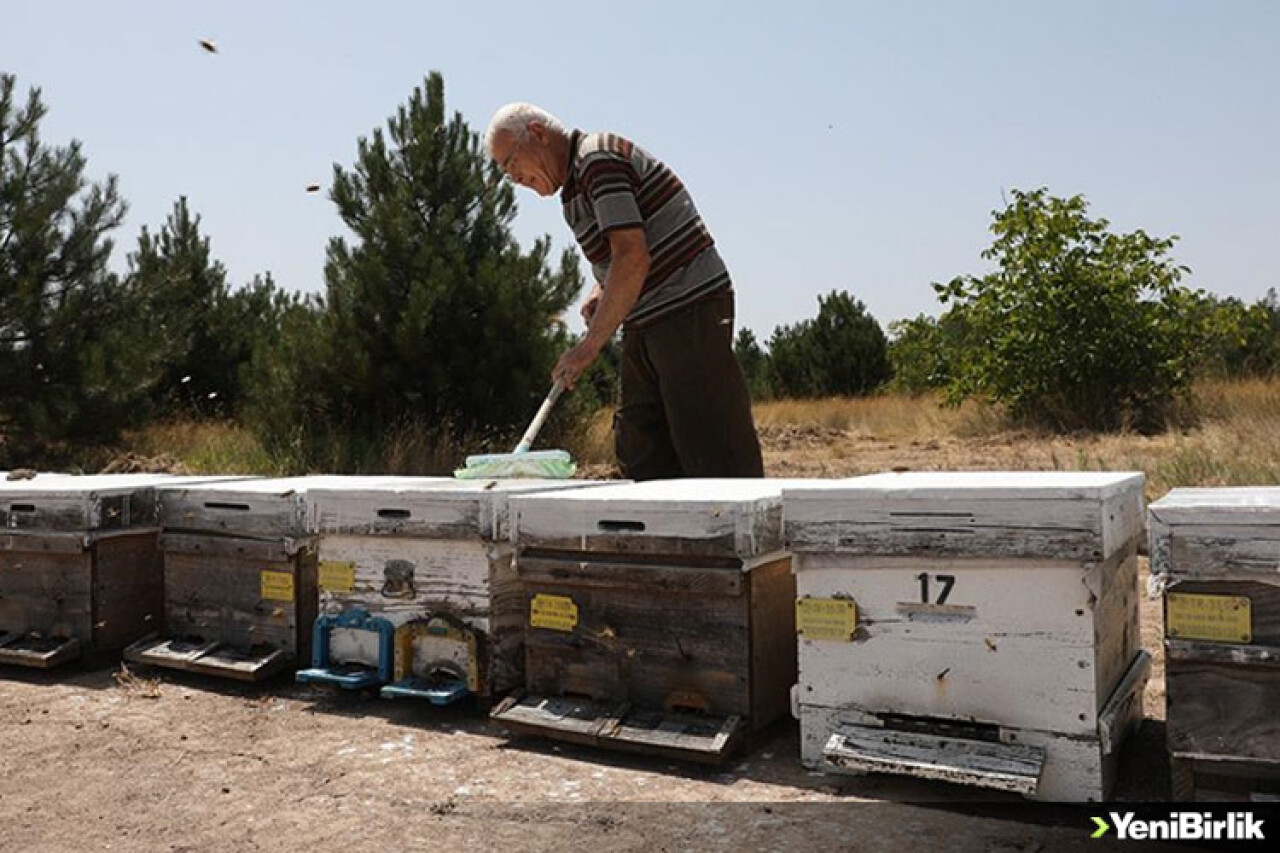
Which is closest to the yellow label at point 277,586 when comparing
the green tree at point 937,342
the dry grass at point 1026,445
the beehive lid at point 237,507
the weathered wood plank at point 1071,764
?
the beehive lid at point 237,507

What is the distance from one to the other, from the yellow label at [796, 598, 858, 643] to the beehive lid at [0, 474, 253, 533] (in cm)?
225

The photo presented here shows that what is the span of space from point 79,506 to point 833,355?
868 inches

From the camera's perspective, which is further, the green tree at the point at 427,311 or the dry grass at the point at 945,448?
the green tree at the point at 427,311

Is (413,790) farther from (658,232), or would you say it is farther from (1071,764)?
(658,232)

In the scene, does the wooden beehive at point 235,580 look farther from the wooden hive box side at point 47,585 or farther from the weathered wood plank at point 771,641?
the weathered wood plank at point 771,641

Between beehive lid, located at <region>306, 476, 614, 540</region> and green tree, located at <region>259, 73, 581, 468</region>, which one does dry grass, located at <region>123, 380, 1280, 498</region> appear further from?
beehive lid, located at <region>306, 476, 614, 540</region>

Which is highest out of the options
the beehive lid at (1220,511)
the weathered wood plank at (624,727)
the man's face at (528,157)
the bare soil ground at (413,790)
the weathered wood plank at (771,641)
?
the man's face at (528,157)

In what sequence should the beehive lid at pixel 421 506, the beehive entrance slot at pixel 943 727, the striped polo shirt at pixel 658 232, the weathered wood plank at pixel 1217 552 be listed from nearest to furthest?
the weathered wood plank at pixel 1217 552, the beehive entrance slot at pixel 943 727, the beehive lid at pixel 421 506, the striped polo shirt at pixel 658 232

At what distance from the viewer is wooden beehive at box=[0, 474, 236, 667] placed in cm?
348

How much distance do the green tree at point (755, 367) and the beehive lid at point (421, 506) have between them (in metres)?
18.4

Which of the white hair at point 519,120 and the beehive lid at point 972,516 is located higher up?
the white hair at point 519,120

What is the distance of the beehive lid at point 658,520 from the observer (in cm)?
251

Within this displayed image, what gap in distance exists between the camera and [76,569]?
354 cm

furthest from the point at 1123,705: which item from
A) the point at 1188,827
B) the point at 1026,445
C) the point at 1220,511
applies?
the point at 1026,445
